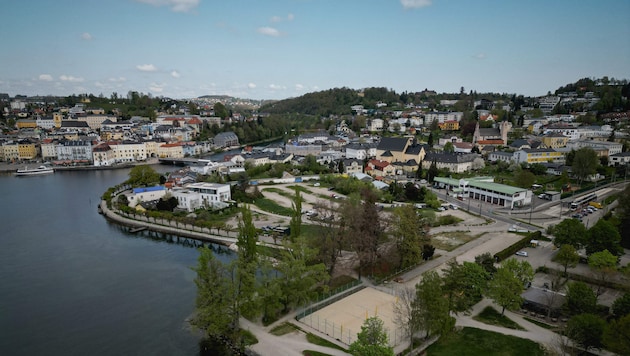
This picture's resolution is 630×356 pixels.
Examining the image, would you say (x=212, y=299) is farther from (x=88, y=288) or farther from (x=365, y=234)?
(x=88, y=288)

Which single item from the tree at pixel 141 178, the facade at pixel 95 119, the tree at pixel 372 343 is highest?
the facade at pixel 95 119

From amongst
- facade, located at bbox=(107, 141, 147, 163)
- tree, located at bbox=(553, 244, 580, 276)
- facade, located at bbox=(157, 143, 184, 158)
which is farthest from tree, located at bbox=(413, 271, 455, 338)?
facade, located at bbox=(157, 143, 184, 158)

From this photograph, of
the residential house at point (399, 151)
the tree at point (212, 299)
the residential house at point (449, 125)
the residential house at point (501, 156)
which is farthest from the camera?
the residential house at point (449, 125)

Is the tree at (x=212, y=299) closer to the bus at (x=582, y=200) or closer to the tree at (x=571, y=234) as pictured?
the tree at (x=571, y=234)

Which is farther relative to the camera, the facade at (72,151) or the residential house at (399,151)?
the facade at (72,151)

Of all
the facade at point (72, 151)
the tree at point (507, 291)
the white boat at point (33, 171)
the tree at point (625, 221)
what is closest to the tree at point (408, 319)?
the tree at point (507, 291)

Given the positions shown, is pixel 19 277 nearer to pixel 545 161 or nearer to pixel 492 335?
pixel 492 335
